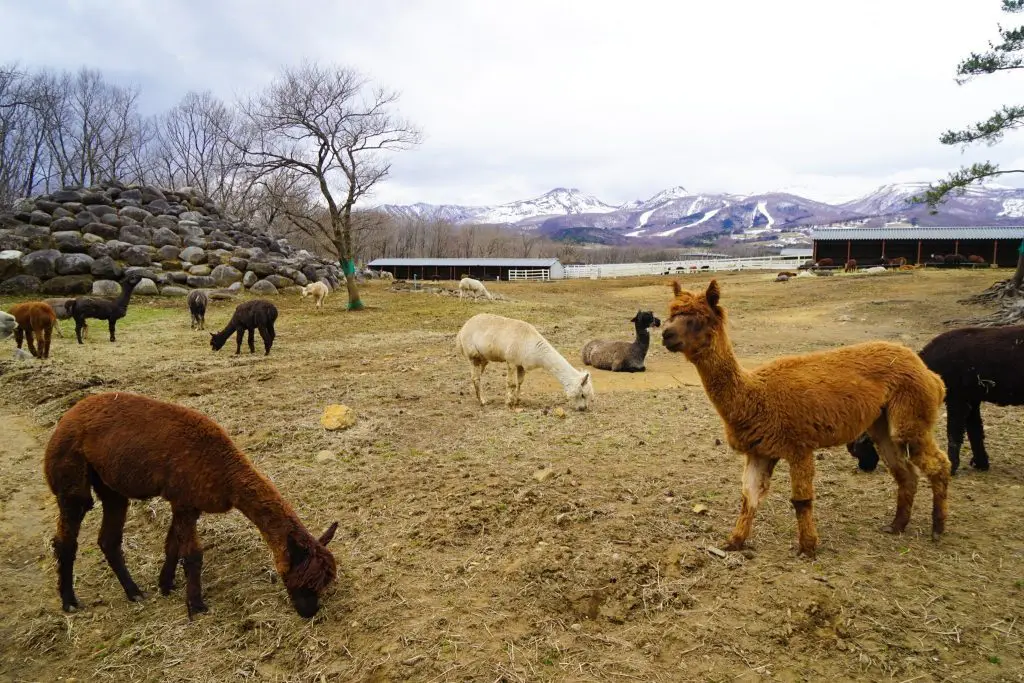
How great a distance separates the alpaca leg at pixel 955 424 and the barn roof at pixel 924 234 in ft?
164

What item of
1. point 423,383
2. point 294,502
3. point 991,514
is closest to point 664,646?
point 991,514

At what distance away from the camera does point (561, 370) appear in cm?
936

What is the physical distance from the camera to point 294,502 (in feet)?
19.1

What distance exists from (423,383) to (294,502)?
5.39 metres

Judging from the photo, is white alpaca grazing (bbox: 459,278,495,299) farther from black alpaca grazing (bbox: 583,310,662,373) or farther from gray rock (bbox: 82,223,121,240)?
black alpaca grazing (bbox: 583,310,662,373)

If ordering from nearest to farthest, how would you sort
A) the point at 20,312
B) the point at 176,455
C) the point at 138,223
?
1. the point at 176,455
2. the point at 20,312
3. the point at 138,223

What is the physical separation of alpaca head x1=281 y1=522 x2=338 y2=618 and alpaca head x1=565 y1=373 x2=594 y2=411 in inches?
214

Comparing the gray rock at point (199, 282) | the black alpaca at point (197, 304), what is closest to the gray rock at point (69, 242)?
the gray rock at point (199, 282)

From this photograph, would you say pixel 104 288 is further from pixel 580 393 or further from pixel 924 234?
pixel 924 234

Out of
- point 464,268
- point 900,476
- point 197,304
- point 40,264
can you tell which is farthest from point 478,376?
point 464,268

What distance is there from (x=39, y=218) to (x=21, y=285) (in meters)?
6.62

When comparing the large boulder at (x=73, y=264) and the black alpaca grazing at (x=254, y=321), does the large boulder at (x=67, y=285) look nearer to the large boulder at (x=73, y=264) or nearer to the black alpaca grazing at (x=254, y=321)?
the large boulder at (x=73, y=264)

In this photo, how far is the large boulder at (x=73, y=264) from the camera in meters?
23.6

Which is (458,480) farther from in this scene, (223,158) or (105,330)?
(223,158)
